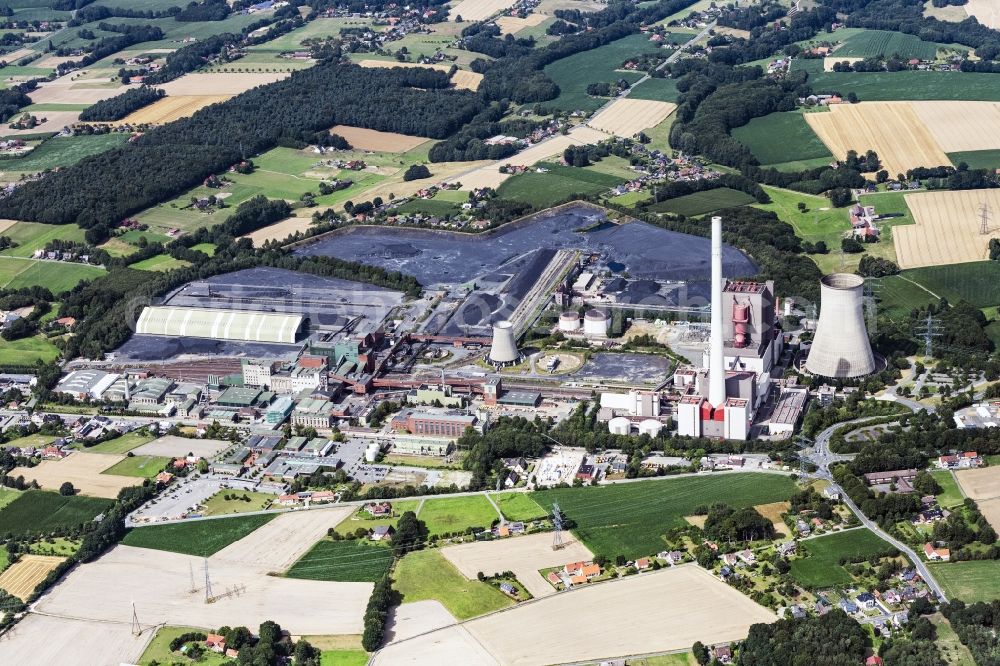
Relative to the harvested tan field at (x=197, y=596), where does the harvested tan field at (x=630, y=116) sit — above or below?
above

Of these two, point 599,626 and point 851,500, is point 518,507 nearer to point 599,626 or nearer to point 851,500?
point 599,626

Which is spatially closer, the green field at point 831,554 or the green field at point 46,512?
the green field at point 831,554

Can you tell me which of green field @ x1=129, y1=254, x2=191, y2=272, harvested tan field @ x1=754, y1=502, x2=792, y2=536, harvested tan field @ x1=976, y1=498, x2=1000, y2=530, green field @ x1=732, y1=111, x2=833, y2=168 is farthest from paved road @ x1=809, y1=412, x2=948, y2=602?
green field @ x1=129, y1=254, x2=191, y2=272

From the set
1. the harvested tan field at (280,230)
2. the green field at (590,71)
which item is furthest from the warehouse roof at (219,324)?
the green field at (590,71)

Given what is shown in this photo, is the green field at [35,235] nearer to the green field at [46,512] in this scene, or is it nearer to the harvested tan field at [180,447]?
the harvested tan field at [180,447]

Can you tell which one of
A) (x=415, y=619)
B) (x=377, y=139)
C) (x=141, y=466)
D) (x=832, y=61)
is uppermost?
(x=832, y=61)

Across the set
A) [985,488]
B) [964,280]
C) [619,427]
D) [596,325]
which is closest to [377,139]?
[596,325]
